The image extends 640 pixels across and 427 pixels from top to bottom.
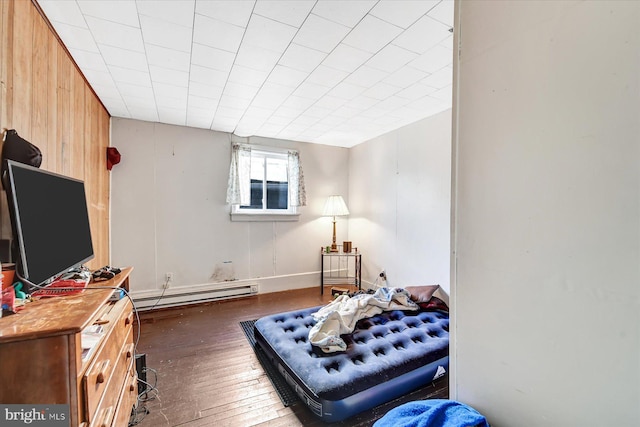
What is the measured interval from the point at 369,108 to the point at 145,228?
305cm

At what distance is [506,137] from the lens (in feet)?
2.45

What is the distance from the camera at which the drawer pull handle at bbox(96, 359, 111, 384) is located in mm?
900

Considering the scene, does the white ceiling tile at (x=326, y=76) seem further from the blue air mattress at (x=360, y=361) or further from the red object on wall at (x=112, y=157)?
the red object on wall at (x=112, y=157)

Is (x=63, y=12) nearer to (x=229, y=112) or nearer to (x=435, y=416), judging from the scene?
(x=229, y=112)

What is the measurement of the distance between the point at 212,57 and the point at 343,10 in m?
1.02

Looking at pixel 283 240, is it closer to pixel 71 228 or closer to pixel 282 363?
pixel 282 363

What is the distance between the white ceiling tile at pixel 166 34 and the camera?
158 centimetres

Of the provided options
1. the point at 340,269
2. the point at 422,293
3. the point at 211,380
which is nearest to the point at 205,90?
the point at 211,380

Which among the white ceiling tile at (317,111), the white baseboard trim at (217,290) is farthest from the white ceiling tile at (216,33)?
the white baseboard trim at (217,290)

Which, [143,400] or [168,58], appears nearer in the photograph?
[143,400]

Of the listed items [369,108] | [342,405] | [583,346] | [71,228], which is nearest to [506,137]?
[583,346]

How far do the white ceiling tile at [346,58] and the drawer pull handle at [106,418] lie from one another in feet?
7.41

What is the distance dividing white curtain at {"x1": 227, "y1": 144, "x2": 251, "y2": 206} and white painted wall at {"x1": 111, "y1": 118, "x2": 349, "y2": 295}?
124mm

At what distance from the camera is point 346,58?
1.91 m
